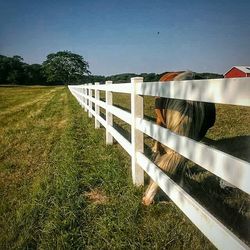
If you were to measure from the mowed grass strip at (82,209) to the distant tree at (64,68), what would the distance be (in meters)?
107

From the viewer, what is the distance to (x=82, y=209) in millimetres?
3537

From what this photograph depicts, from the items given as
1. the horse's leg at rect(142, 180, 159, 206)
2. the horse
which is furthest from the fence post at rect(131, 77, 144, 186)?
the horse's leg at rect(142, 180, 159, 206)

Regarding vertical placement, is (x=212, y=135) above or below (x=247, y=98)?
below

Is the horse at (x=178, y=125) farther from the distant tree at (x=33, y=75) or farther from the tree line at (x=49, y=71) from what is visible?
the distant tree at (x=33, y=75)

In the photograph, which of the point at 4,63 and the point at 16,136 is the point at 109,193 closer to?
the point at 16,136

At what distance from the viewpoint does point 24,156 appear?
20.0 feet

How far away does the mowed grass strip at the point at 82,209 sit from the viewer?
9.30 feet

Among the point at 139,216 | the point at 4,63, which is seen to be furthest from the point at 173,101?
the point at 4,63

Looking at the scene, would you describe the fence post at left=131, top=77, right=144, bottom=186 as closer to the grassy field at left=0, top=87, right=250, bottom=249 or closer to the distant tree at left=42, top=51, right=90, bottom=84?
the grassy field at left=0, top=87, right=250, bottom=249

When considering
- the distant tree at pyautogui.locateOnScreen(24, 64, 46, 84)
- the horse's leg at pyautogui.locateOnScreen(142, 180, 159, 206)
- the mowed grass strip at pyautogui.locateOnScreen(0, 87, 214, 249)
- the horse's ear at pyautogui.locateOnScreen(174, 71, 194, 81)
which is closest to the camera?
the mowed grass strip at pyautogui.locateOnScreen(0, 87, 214, 249)

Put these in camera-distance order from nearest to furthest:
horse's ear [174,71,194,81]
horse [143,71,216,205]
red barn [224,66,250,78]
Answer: horse [143,71,216,205] → horse's ear [174,71,194,81] → red barn [224,66,250,78]

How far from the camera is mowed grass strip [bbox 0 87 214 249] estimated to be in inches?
112

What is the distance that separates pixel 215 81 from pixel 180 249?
1.43 meters

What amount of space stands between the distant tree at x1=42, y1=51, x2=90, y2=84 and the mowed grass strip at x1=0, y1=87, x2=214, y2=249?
107109mm
